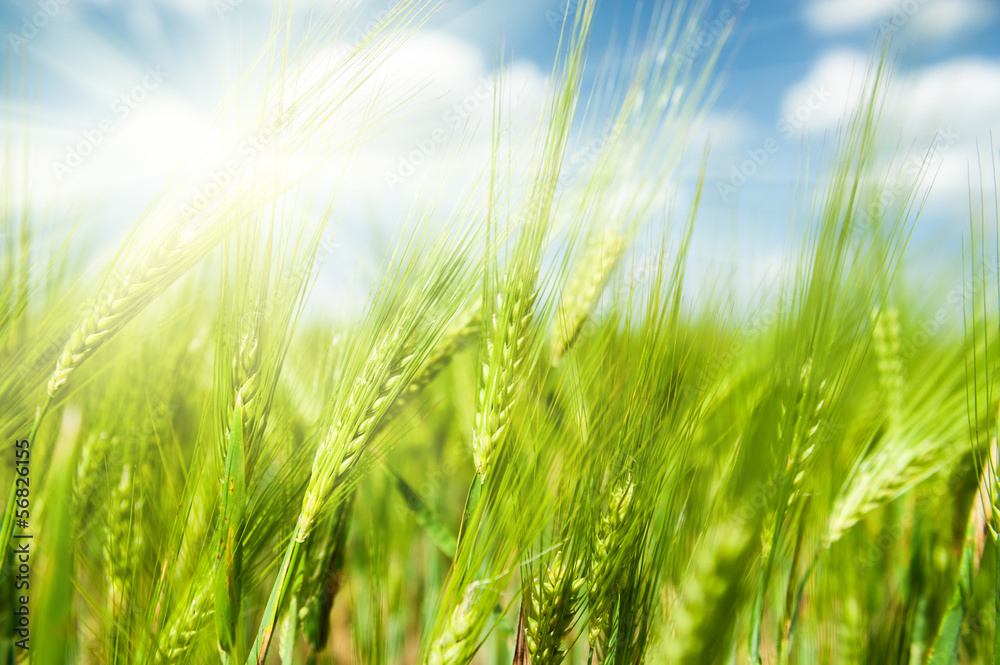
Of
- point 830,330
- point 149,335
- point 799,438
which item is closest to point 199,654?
point 149,335

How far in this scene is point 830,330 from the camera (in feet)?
2.32

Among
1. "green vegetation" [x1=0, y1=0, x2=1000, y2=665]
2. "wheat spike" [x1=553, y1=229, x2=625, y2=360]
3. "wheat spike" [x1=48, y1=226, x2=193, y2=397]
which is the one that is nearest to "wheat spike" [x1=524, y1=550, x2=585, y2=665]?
"green vegetation" [x1=0, y1=0, x2=1000, y2=665]

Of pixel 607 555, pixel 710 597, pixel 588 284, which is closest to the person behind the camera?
pixel 710 597

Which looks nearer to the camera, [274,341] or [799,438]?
[274,341]

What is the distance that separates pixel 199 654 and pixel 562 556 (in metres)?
0.49

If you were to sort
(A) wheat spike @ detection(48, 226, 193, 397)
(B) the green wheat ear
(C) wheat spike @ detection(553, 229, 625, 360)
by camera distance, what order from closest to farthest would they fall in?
(B) the green wheat ear → (A) wheat spike @ detection(48, 226, 193, 397) → (C) wheat spike @ detection(553, 229, 625, 360)

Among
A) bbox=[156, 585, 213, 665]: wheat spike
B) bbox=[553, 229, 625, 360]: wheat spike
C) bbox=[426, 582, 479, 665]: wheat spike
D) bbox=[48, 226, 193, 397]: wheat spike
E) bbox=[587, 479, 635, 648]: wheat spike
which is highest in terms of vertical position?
bbox=[553, 229, 625, 360]: wheat spike

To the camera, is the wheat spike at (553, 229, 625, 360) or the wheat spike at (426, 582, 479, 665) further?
the wheat spike at (553, 229, 625, 360)

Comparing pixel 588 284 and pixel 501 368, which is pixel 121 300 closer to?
pixel 501 368

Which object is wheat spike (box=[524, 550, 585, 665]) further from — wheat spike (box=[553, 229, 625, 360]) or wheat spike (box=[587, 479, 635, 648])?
wheat spike (box=[553, 229, 625, 360])

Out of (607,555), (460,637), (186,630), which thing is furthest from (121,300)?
(607,555)

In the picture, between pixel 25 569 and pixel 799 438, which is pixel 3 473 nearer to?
pixel 25 569

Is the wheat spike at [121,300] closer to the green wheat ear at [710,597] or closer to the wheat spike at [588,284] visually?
the wheat spike at [588,284]

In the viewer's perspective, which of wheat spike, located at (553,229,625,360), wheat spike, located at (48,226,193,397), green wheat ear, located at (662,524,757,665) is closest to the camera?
green wheat ear, located at (662,524,757,665)
